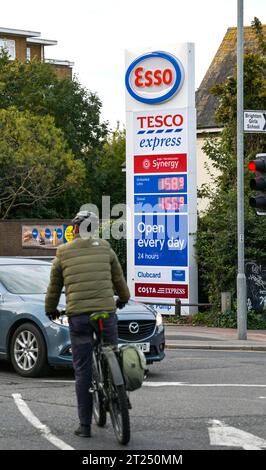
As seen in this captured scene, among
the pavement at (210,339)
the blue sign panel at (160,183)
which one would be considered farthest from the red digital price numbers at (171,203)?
the pavement at (210,339)

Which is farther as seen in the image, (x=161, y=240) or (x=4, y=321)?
(x=161, y=240)

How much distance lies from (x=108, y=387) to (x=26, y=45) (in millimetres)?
86213

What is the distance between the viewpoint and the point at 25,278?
1416 cm

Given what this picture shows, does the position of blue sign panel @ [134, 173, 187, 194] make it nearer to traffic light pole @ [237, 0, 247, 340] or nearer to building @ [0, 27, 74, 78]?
traffic light pole @ [237, 0, 247, 340]

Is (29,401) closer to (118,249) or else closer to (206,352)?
(206,352)

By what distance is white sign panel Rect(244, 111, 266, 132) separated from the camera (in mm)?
19672

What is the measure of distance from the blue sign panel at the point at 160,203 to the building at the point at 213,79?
1811 cm

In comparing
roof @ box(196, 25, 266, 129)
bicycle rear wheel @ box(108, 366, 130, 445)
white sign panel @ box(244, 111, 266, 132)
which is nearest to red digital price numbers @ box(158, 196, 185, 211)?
white sign panel @ box(244, 111, 266, 132)

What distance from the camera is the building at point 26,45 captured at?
293ft

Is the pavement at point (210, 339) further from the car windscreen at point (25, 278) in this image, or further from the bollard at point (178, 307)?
the car windscreen at point (25, 278)

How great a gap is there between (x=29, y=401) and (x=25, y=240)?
109 feet

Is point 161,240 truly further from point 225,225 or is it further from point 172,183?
point 225,225

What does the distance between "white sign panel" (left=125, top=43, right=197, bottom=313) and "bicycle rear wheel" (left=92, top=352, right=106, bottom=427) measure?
15.7 metres

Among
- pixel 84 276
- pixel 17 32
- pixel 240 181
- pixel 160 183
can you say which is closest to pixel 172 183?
pixel 160 183
